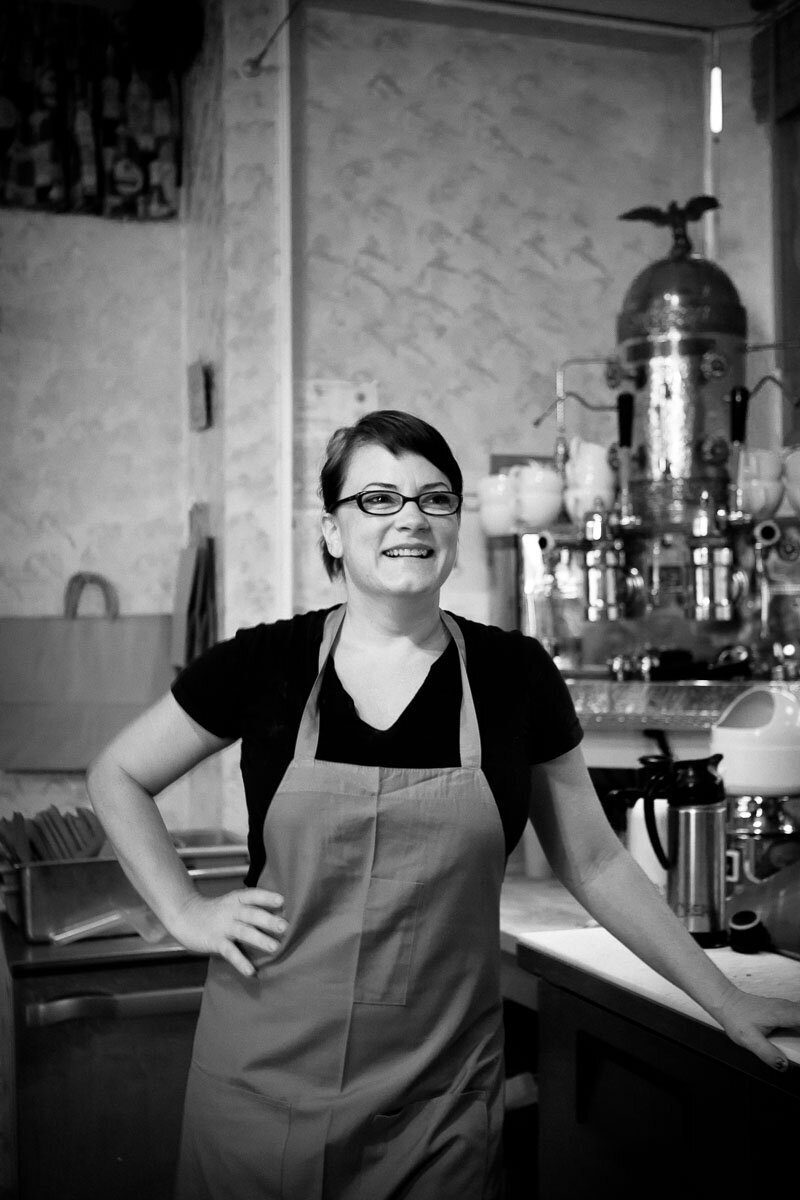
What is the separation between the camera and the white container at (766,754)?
223 cm

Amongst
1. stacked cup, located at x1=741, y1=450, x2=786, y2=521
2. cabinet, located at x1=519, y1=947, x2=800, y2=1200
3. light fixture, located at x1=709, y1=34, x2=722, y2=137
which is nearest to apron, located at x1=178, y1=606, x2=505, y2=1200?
cabinet, located at x1=519, y1=947, x2=800, y2=1200

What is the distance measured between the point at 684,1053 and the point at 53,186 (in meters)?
3.72

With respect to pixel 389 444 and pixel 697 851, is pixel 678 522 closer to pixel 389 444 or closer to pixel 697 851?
pixel 697 851

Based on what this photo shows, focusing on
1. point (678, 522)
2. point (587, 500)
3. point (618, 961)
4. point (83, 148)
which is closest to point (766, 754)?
point (618, 961)

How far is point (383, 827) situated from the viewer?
5.22ft

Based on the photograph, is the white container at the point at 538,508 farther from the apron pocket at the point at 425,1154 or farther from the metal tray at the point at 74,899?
the apron pocket at the point at 425,1154

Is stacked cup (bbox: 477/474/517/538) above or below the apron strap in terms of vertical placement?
above

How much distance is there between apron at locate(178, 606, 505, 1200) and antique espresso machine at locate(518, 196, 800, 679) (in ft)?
7.40

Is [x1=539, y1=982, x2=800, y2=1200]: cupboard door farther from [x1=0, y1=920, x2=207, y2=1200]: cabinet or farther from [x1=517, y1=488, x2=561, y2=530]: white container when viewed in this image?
[x1=517, y1=488, x2=561, y2=530]: white container

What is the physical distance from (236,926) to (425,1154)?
334 millimetres

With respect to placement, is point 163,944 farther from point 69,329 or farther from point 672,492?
point 69,329

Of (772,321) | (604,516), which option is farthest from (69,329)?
(772,321)

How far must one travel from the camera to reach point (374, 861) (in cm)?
159

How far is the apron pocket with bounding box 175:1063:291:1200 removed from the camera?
1.54 meters
